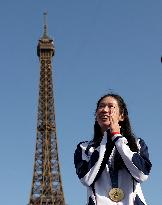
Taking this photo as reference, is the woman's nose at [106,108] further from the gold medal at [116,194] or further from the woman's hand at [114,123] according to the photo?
the gold medal at [116,194]

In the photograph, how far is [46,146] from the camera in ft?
191

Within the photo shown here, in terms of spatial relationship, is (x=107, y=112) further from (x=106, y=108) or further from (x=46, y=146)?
(x=46, y=146)

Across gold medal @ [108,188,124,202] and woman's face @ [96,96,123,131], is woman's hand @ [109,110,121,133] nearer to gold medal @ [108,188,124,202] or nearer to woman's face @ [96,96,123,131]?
woman's face @ [96,96,123,131]

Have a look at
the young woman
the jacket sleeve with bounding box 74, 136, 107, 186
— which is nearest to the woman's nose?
the young woman

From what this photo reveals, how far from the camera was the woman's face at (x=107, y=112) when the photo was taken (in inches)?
138

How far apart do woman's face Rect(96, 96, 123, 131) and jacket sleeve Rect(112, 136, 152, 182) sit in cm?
16

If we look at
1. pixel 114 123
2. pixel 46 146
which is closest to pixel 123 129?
pixel 114 123

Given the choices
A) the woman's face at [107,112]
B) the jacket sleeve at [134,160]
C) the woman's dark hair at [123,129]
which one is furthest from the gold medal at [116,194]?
the woman's face at [107,112]

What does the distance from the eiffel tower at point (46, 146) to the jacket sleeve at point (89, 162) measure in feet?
169

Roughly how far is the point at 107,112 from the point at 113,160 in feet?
1.06

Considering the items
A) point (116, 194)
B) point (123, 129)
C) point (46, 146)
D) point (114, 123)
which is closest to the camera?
point (116, 194)

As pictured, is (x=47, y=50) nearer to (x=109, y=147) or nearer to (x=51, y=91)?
(x=51, y=91)

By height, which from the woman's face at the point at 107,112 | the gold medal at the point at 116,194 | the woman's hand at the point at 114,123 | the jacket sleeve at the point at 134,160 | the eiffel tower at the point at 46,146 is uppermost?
the eiffel tower at the point at 46,146

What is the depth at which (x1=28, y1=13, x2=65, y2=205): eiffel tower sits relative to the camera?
55.7 meters
